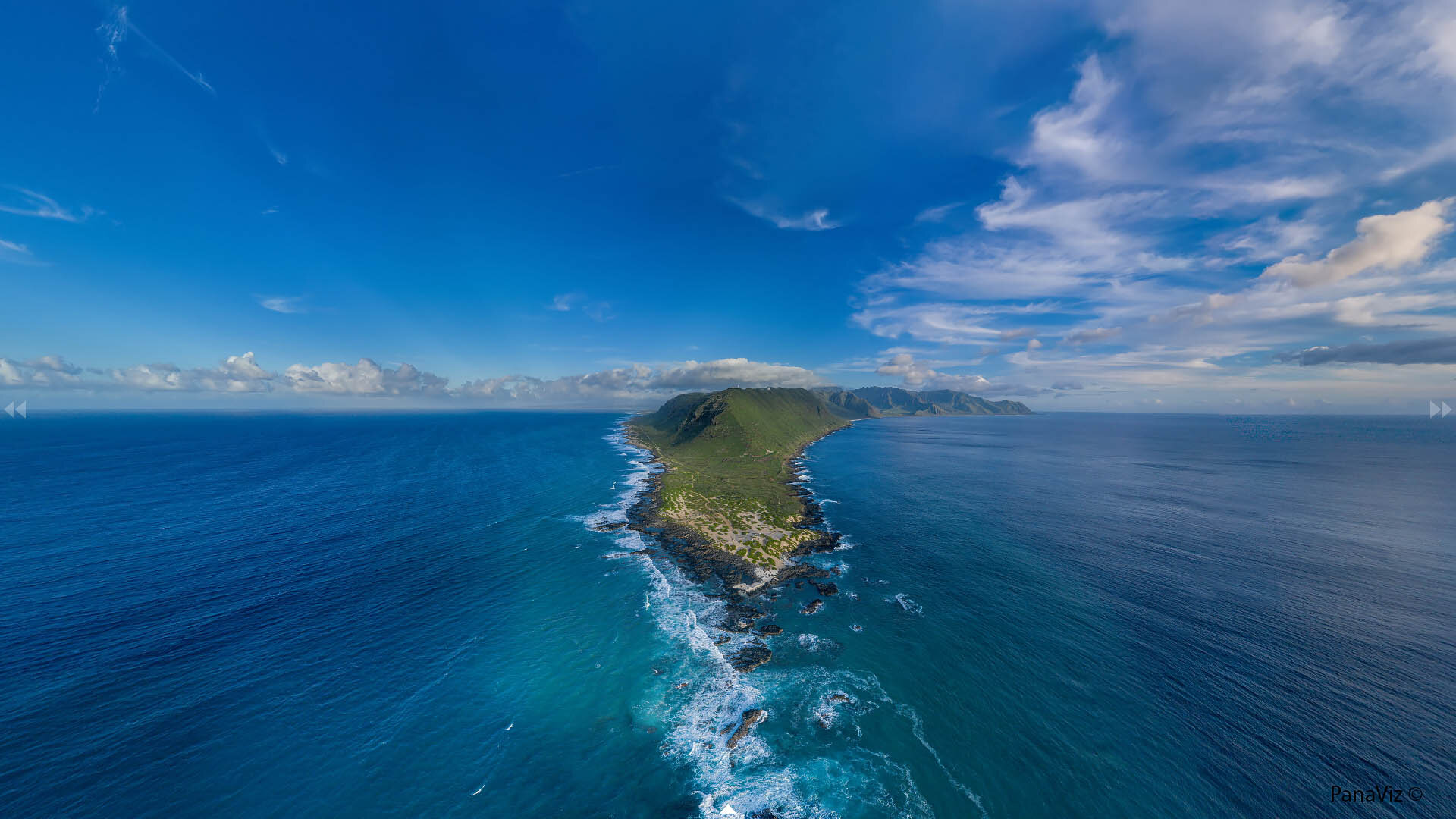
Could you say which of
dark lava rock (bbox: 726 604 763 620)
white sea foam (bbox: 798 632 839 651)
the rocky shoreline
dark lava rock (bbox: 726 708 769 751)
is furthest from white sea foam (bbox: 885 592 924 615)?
dark lava rock (bbox: 726 708 769 751)

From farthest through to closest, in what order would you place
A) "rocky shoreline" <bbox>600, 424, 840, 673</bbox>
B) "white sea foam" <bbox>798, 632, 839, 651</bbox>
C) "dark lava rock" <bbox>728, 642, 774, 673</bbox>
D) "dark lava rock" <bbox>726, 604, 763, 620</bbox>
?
"dark lava rock" <bbox>726, 604, 763, 620</bbox> → "rocky shoreline" <bbox>600, 424, 840, 673</bbox> → "white sea foam" <bbox>798, 632, 839, 651</bbox> → "dark lava rock" <bbox>728, 642, 774, 673</bbox>

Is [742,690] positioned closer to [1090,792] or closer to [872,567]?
[1090,792]

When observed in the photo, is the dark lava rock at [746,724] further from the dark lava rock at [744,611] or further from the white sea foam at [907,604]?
the white sea foam at [907,604]

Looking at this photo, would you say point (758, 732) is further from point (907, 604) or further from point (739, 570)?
point (739, 570)

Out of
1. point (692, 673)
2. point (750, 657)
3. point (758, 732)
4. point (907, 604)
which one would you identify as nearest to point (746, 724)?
point (758, 732)

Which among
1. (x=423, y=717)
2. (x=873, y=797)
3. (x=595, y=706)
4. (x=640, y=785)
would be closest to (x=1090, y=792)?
(x=873, y=797)

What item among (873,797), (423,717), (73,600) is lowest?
(873,797)

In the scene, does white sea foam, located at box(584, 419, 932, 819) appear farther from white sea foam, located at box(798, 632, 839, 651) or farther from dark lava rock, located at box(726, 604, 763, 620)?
dark lava rock, located at box(726, 604, 763, 620)
